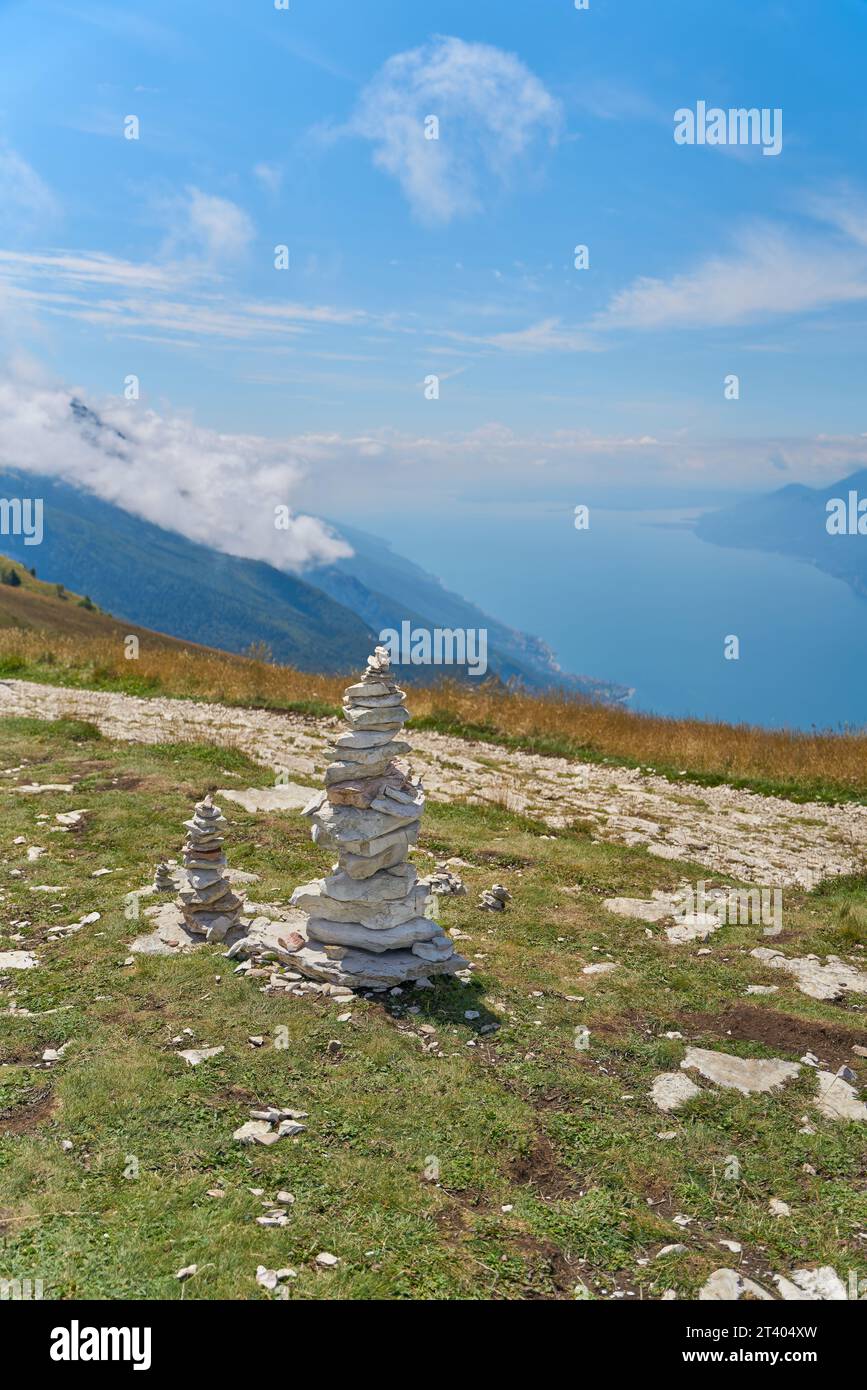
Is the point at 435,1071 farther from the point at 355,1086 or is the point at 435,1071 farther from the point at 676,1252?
the point at 676,1252

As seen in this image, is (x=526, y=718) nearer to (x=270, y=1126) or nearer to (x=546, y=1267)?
(x=270, y=1126)

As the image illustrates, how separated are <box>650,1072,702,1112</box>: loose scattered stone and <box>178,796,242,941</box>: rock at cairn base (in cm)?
457

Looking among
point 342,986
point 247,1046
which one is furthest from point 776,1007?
point 247,1046

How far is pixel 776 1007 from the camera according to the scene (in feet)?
27.5

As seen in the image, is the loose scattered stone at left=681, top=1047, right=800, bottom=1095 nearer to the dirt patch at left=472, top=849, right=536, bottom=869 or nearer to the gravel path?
the dirt patch at left=472, top=849, right=536, bottom=869

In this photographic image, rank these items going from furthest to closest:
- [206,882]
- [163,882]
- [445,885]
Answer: [445,885] < [163,882] < [206,882]

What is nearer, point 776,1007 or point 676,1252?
point 676,1252

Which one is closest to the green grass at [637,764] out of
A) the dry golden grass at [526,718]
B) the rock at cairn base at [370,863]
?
the dry golden grass at [526,718]

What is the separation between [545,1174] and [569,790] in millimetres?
12957

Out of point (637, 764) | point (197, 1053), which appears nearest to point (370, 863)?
point (197, 1053)

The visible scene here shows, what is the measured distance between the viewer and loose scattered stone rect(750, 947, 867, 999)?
8984 millimetres

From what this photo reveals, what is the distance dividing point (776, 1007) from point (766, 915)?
3139 mm

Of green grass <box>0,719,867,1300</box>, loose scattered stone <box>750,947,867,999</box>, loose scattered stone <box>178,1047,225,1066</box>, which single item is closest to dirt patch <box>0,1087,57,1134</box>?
green grass <box>0,719,867,1300</box>

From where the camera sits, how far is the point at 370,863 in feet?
28.0
